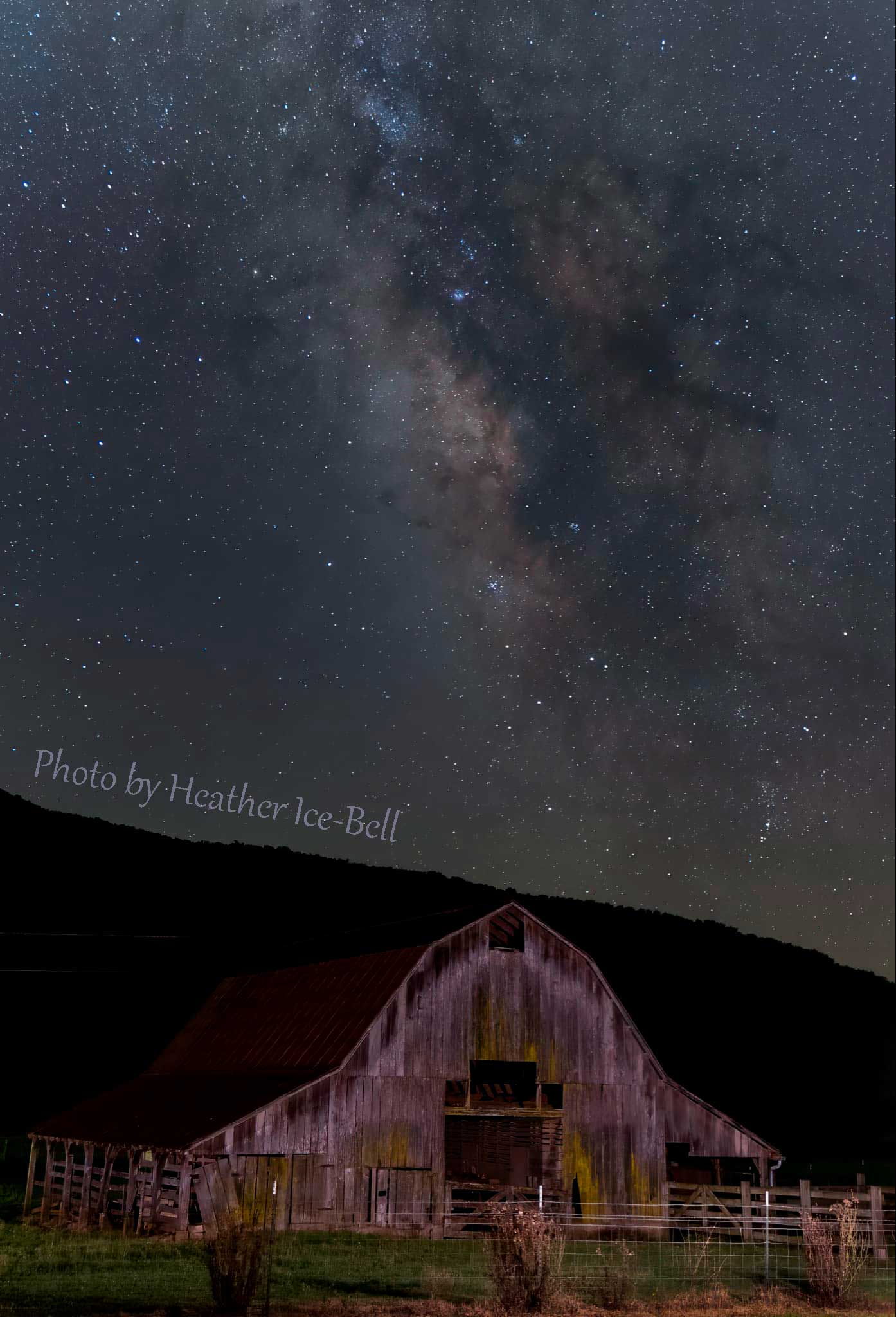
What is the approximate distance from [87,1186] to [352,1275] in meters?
10.6

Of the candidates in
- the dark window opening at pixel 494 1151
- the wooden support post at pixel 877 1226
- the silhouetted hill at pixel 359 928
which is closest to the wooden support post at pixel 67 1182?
the dark window opening at pixel 494 1151

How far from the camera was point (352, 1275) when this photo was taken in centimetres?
2070

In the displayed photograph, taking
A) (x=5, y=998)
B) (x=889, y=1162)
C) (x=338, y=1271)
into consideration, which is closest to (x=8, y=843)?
(x=5, y=998)

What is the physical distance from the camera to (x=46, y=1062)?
6319 centimetres

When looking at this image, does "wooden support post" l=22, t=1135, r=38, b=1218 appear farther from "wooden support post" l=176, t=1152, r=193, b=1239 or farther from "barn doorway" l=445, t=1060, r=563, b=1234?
"barn doorway" l=445, t=1060, r=563, b=1234

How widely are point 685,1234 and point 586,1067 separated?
13.8 ft

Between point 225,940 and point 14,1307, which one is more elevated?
point 225,940

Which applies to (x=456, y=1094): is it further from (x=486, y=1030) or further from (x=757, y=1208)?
(x=757, y=1208)

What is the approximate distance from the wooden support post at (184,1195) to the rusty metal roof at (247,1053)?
453mm

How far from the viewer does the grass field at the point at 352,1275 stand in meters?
17.3

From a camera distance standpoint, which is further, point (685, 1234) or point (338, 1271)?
point (685, 1234)

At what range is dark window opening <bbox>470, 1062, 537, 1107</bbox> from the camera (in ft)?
108

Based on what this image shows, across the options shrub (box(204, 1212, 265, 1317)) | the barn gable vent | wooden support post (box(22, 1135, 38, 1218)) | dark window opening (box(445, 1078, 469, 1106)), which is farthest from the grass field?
the barn gable vent

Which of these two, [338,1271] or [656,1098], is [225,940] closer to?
[656,1098]
